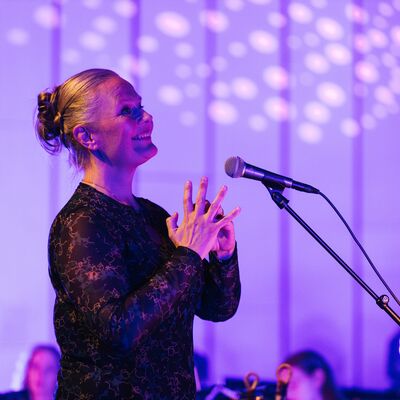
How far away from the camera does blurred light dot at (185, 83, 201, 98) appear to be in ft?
13.6

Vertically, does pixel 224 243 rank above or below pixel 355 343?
above

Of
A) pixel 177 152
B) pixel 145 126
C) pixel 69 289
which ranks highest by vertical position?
pixel 177 152

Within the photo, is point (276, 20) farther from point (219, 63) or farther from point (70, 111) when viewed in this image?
point (70, 111)

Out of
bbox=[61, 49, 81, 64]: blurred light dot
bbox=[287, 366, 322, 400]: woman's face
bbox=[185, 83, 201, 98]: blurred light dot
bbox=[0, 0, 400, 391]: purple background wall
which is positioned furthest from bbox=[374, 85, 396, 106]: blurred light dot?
bbox=[287, 366, 322, 400]: woman's face

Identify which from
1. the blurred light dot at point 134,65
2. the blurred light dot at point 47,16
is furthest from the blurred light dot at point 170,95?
the blurred light dot at point 47,16

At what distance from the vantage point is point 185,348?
5.07 feet

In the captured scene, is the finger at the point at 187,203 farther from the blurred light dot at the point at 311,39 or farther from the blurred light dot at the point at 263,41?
the blurred light dot at the point at 311,39

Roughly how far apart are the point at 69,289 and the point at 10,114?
2.56 metres

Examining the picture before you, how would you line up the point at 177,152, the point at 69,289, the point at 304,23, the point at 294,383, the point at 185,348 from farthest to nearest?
the point at 304,23, the point at 177,152, the point at 294,383, the point at 185,348, the point at 69,289

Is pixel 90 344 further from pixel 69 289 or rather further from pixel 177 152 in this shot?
pixel 177 152

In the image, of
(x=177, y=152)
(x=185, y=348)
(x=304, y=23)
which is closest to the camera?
(x=185, y=348)

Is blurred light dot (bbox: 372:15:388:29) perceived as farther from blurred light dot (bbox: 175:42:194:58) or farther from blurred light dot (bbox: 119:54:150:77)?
blurred light dot (bbox: 119:54:150:77)

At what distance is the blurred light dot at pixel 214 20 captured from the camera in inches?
166

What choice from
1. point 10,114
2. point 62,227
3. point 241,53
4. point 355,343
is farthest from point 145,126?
point 355,343
